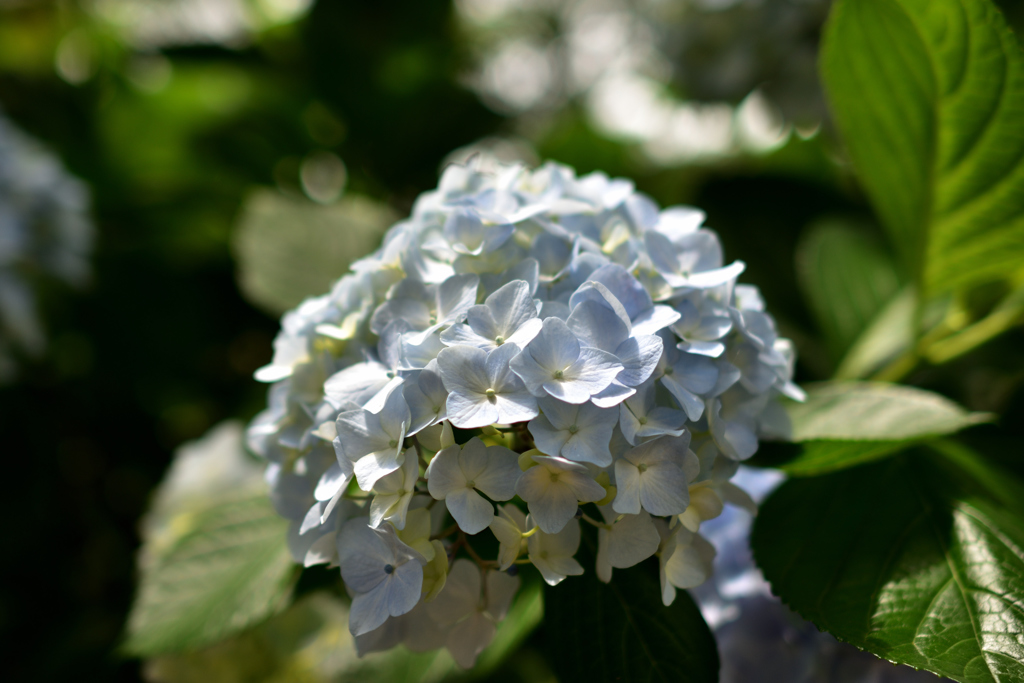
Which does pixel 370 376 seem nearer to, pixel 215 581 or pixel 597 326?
pixel 597 326

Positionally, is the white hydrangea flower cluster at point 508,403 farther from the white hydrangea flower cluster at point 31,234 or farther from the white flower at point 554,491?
the white hydrangea flower cluster at point 31,234

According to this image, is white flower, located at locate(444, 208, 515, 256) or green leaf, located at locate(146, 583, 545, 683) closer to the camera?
white flower, located at locate(444, 208, 515, 256)

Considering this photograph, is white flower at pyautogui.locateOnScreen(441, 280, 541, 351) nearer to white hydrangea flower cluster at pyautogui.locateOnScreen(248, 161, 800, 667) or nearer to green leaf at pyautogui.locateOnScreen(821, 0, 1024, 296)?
white hydrangea flower cluster at pyautogui.locateOnScreen(248, 161, 800, 667)

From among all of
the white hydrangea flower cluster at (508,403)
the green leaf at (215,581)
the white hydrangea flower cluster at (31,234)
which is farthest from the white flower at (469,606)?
the white hydrangea flower cluster at (31,234)

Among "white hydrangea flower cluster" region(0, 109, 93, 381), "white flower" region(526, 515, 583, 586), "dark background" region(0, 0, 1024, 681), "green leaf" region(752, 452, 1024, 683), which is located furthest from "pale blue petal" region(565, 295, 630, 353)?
"white hydrangea flower cluster" region(0, 109, 93, 381)

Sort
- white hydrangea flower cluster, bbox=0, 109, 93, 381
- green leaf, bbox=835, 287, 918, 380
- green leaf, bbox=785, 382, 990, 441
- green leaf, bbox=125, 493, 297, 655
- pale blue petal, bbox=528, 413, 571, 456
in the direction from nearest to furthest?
pale blue petal, bbox=528, 413, 571, 456, green leaf, bbox=785, 382, 990, 441, green leaf, bbox=125, 493, 297, 655, green leaf, bbox=835, 287, 918, 380, white hydrangea flower cluster, bbox=0, 109, 93, 381

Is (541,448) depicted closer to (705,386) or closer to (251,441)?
(705,386)

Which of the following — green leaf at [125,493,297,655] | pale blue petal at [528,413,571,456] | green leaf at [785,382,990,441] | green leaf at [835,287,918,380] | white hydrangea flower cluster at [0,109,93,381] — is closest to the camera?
pale blue petal at [528,413,571,456]
